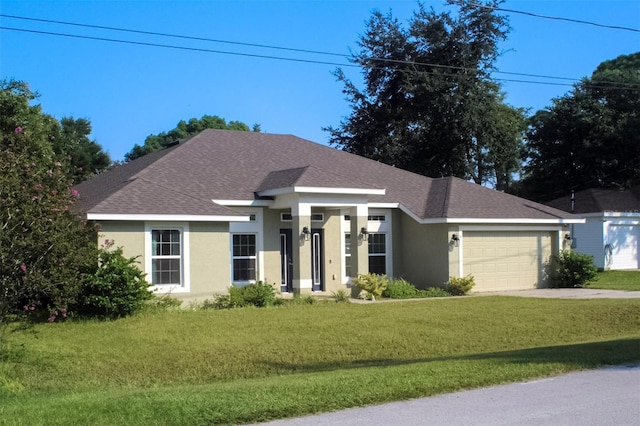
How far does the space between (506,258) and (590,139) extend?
2045 cm

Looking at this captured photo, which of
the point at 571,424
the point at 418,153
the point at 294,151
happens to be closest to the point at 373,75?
the point at 418,153

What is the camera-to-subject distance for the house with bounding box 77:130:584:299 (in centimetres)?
1944

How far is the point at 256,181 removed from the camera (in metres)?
24.2

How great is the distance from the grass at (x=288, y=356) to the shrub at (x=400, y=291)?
2298mm

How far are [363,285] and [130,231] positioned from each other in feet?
24.9

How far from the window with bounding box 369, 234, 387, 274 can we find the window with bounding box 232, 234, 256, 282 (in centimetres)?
482

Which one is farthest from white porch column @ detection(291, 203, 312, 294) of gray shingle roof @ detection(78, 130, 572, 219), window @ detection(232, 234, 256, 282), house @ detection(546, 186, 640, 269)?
house @ detection(546, 186, 640, 269)

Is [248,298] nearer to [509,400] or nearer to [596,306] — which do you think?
[596,306]

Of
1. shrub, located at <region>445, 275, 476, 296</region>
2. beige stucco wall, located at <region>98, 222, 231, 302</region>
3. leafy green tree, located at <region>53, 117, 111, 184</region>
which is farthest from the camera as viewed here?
leafy green tree, located at <region>53, 117, 111, 184</region>

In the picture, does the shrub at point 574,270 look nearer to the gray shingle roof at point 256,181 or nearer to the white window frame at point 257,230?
the gray shingle roof at point 256,181

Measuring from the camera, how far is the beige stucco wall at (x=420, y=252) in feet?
80.2

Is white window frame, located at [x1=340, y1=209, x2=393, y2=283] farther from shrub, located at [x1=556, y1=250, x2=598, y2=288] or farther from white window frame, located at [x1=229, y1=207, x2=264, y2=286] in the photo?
shrub, located at [x1=556, y1=250, x2=598, y2=288]

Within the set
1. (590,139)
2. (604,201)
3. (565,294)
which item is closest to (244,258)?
(565,294)

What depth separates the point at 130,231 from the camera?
742 inches
